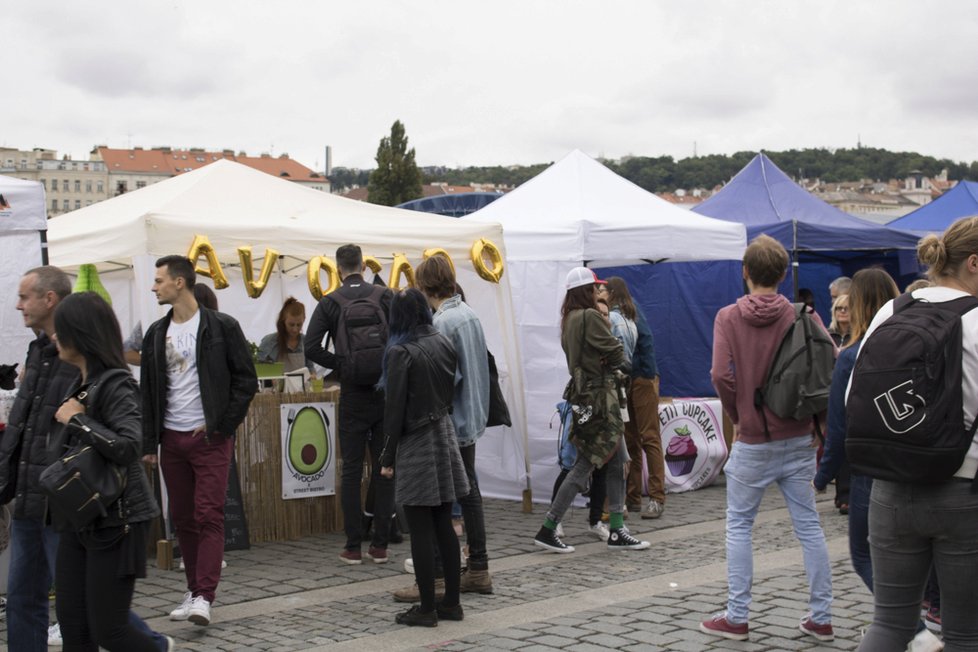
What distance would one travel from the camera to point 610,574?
6.82 m

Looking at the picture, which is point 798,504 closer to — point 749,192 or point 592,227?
point 592,227

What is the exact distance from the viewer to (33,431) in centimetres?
444

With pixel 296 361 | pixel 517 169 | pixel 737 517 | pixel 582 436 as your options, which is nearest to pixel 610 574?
pixel 582 436

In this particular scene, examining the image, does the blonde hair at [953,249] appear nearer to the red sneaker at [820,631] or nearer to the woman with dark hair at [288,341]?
the red sneaker at [820,631]

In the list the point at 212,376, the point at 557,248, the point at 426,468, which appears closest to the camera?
the point at 426,468

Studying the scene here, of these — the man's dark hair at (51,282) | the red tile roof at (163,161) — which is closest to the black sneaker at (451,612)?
the man's dark hair at (51,282)

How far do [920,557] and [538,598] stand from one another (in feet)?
9.67

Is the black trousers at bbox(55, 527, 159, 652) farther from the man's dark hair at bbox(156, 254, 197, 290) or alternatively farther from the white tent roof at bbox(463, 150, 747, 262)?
the white tent roof at bbox(463, 150, 747, 262)

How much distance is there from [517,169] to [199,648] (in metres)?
89.0

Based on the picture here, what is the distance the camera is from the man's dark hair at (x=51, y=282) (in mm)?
4859

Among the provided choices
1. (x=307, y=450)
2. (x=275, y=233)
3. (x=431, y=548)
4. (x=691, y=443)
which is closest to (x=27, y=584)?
(x=431, y=548)

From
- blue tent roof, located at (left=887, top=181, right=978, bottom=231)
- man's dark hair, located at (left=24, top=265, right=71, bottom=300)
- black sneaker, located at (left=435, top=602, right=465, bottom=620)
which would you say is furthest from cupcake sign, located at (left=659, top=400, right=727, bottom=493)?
blue tent roof, located at (left=887, top=181, right=978, bottom=231)

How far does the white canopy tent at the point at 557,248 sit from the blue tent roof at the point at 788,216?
1.91m

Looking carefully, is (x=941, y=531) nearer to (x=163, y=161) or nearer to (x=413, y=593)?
(x=413, y=593)
